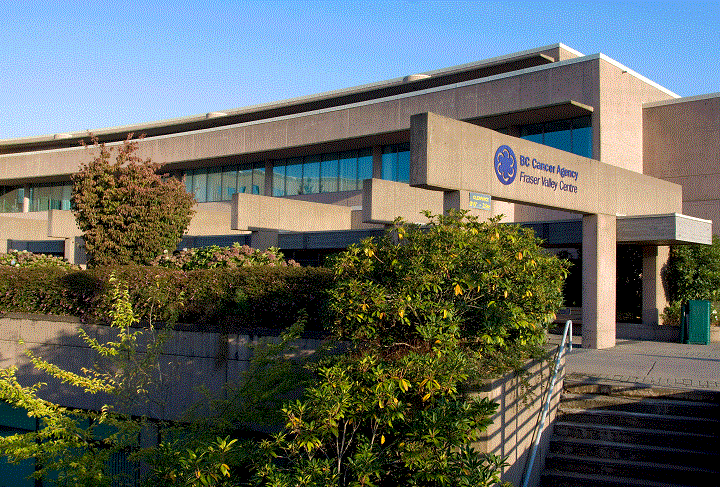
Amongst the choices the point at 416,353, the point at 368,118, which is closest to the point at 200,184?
the point at 368,118

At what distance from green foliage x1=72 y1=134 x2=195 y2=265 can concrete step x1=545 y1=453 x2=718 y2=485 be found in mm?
9954

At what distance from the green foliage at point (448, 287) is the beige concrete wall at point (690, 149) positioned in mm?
20414

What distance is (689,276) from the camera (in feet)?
66.3

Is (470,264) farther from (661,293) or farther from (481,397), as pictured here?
(661,293)

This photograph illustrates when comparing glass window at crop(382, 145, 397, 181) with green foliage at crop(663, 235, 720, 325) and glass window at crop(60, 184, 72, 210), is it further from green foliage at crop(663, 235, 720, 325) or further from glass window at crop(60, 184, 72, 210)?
glass window at crop(60, 184, 72, 210)

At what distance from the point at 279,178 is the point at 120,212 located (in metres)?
20.3

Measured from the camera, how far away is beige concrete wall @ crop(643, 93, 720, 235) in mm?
25047

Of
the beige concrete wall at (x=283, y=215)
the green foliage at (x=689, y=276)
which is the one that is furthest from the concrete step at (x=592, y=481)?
the beige concrete wall at (x=283, y=215)

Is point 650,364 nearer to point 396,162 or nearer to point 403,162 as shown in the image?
point 403,162

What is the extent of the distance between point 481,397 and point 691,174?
22.5 meters

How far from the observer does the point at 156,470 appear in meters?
6.41

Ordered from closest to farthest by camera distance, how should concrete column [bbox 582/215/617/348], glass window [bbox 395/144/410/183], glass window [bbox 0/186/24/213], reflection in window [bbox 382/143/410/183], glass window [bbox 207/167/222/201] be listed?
1. concrete column [bbox 582/215/617/348]
2. glass window [bbox 395/144/410/183]
3. reflection in window [bbox 382/143/410/183]
4. glass window [bbox 207/167/222/201]
5. glass window [bbox 0/186/24/213]

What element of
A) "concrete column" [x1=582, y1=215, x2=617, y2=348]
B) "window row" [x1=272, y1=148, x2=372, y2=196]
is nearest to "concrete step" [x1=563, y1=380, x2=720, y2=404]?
"concrete column" [x1=582, y1=215, x2=617, y2=348]

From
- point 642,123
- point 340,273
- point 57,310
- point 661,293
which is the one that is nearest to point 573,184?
point 661,293
